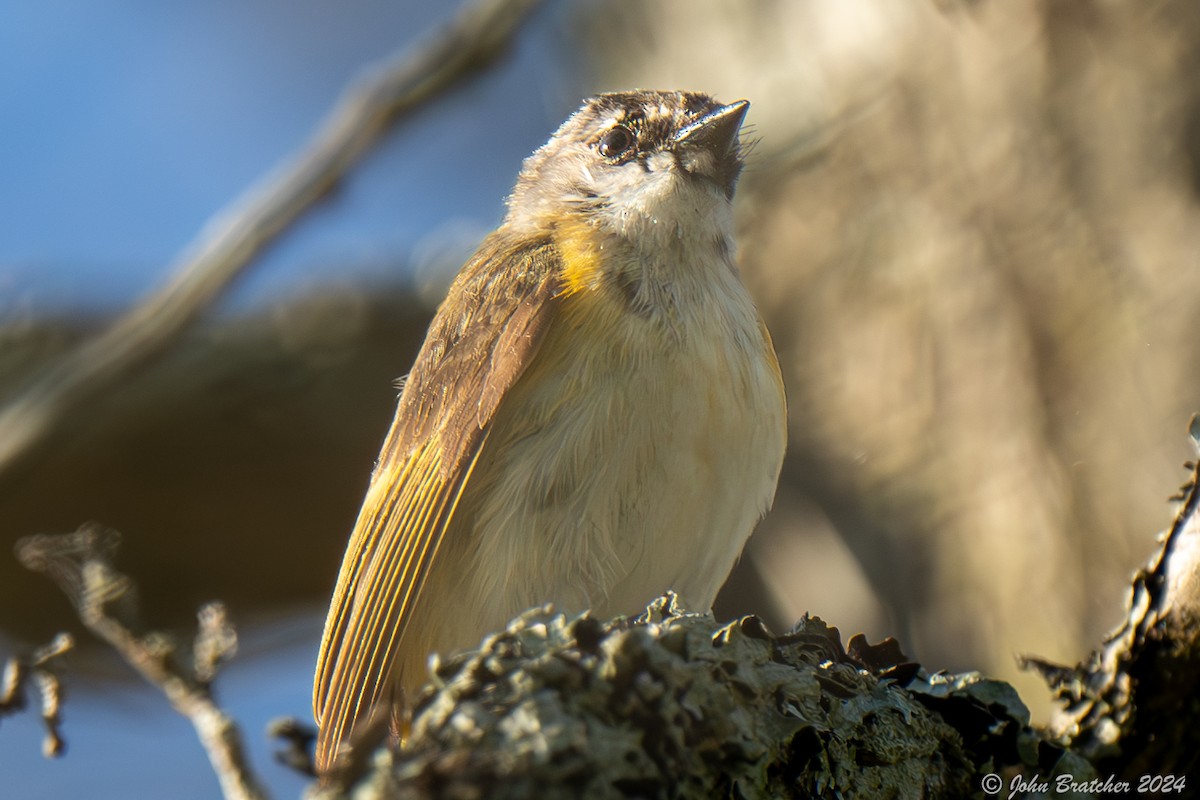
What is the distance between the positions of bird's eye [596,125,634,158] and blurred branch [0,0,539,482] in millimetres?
531

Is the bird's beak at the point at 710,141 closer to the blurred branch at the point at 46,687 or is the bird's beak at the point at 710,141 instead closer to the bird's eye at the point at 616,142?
the bird's eye at the point at 616,142

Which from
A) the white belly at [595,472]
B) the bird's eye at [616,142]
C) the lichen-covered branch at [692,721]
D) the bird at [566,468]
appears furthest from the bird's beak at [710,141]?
the lichen-covered branch at [692,721]

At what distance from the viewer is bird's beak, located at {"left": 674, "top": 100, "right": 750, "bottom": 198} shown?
3.37 m

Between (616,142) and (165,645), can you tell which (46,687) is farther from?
(616,142)

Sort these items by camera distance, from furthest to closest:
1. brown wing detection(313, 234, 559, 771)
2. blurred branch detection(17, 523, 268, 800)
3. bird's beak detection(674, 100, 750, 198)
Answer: bird's beak detection(674, 100, 750, 198) < brown wing detection(313, 234, 559, 771) < blurred branch detection(17, 523, 268, 800)

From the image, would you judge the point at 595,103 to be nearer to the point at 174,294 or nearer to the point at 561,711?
the point at 174,294

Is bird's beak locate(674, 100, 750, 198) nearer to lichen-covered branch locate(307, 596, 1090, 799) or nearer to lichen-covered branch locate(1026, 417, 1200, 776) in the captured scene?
lichen-covered branch locate(307, 596, 1090, 799)

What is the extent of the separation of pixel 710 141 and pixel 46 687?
2131 mm

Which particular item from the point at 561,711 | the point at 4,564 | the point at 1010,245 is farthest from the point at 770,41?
the point at 561,711

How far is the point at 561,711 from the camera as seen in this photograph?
1.44 metres

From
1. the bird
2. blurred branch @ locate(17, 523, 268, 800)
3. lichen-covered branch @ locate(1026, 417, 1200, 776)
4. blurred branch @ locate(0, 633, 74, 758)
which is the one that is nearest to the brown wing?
the bird

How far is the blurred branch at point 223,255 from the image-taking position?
113 inches

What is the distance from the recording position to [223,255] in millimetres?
2932

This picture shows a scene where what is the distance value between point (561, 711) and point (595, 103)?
272cm
